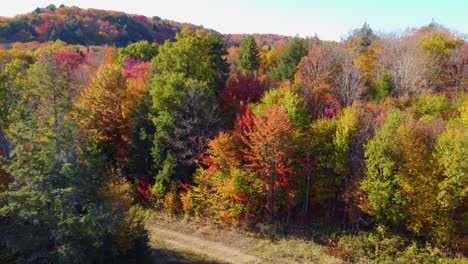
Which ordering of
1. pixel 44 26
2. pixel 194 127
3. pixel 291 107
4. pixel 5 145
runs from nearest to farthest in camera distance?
pixel 5 145
pixel 291 107
pixel 194 127
pixel 44 26

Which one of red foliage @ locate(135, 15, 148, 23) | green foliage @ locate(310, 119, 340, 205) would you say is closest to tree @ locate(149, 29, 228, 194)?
green foliage @ locate(310, 119, 340, 205)

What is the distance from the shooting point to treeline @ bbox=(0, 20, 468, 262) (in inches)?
706

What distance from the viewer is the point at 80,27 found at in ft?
333

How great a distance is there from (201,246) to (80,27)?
91818 millimetres

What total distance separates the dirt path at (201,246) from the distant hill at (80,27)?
249 feet

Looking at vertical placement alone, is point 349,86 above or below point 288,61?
below

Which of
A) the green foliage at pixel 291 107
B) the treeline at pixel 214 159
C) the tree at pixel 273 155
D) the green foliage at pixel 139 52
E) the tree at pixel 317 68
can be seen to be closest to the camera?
the treeline at pixel 214 159

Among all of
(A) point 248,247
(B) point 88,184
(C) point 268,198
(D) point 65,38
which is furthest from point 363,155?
(D) point 65,38

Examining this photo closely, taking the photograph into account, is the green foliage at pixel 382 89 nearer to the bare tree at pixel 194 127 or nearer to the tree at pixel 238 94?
the tree at pixel 238 94

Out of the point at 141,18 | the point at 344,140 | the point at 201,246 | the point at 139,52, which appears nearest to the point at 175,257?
the point at 201,246

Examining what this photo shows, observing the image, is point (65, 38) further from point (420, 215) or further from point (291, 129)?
point (420, 215)

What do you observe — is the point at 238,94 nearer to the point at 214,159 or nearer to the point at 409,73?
the point at 214,159

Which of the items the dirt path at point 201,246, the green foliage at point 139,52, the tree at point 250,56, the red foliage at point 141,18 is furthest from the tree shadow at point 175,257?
the red foliage at point 141,18

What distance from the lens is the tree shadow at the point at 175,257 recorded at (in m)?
25.0
